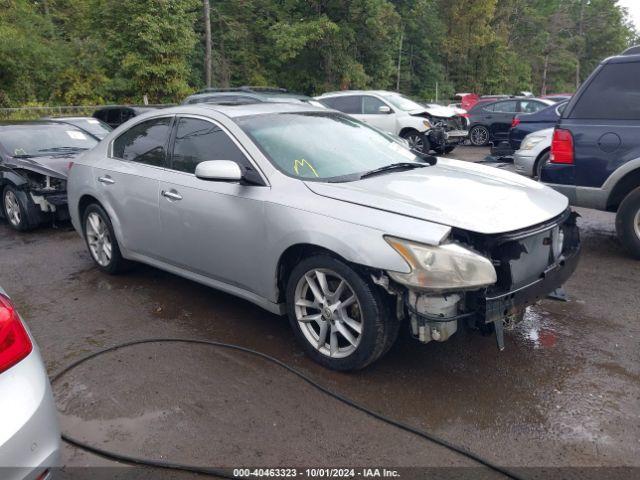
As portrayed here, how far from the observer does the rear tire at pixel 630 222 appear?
541 cm

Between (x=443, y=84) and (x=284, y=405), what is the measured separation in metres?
51.8

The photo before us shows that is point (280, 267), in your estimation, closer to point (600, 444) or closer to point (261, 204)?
point (261, 204)

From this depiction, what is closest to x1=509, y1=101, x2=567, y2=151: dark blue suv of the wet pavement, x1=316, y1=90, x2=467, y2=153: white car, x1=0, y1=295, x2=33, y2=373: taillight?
x1=316, y1=90, x2=467, y2=153: white car

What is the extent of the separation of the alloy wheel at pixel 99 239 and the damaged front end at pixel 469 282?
333 centimetres

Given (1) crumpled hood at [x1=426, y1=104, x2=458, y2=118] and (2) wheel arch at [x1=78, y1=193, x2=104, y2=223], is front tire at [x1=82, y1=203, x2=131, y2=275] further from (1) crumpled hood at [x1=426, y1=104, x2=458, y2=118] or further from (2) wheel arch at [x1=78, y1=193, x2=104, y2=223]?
(1) crumpled hood at [x1=426, y1=104, x2=458, y2=118]

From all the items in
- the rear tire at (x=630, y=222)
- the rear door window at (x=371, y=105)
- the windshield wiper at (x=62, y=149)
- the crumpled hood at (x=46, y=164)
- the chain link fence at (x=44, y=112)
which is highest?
the rear door window at (x=371, y=105)

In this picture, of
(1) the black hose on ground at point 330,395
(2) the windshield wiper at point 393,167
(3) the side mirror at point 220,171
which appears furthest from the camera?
(2) the windshield wiper at point 393,167

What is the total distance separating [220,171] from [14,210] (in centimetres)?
543

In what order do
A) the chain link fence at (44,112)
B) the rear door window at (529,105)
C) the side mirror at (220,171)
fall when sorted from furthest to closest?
the chain link fence at (44,112)
the rear door window at (529,105)
the side mirror at (220,171)

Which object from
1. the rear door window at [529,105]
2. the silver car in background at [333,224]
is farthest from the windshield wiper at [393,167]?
the rear door window at [529,105]

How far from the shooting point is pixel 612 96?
5.48m

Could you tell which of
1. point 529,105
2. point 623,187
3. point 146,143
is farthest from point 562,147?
point 529,105

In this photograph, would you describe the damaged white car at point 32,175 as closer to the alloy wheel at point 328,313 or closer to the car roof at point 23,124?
the car roof at point 23,124

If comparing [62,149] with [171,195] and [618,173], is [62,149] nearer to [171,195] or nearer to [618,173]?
[171,195]
